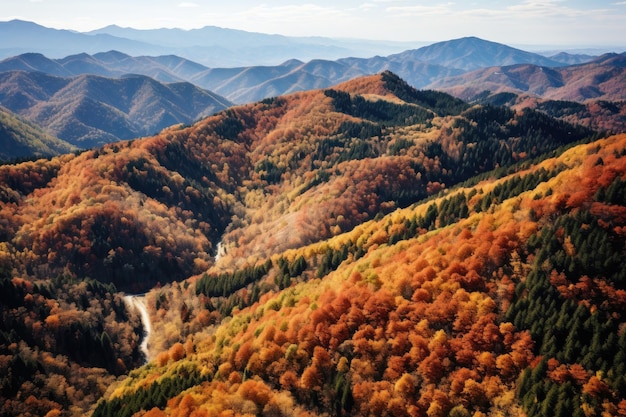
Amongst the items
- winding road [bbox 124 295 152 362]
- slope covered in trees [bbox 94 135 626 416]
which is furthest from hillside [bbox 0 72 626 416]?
winding road [bbox 124 295 152 362]

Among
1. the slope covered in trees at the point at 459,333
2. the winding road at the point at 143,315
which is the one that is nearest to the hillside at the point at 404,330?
the slope covered in trees at the point at 459,333

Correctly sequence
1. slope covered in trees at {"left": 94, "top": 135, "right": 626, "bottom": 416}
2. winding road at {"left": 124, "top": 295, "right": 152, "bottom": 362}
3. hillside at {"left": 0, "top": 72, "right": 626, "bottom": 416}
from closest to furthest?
slope covered in trees at {"left": 94, "top": 135, "right": 626, "bottom": 416}
hillside at {"left": 0, "top": 72, "right": 626, "bottom": 416}
winding road at {"left": 124, "top": 295, "right": 152, "bottom": 362}

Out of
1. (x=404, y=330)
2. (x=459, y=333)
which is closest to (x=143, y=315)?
(x=404, y=330)

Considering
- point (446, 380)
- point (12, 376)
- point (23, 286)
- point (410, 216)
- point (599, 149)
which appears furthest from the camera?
point (410, 216)

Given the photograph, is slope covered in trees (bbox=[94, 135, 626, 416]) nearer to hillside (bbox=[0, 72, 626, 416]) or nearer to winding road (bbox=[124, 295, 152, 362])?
hillside (bbox=[0, 72, 626, 416])

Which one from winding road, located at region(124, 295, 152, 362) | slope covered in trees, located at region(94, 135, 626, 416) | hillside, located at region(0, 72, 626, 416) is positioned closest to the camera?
slope covered in trees, located at region(94, 135, 626, 416)

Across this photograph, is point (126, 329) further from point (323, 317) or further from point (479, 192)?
point (479, 192)

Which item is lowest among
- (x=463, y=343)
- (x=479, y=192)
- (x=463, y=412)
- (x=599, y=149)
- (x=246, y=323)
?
(x=246, y=323)

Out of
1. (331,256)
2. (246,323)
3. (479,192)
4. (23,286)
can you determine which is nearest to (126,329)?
(23,286)

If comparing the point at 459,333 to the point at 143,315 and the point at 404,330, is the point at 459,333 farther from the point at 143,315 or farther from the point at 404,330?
the point at 143,315
